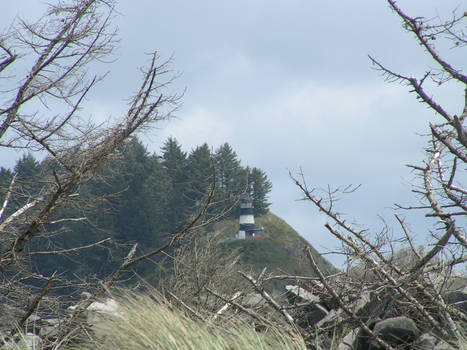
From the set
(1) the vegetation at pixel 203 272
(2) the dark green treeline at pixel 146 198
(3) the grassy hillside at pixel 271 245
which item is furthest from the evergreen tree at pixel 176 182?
(1) the vegetation at pixel 203 272

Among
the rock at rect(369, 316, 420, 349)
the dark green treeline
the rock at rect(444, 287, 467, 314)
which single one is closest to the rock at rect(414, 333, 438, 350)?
the rock at rect(369, 316, 420, 349)

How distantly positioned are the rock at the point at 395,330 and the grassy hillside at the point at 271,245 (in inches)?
1645

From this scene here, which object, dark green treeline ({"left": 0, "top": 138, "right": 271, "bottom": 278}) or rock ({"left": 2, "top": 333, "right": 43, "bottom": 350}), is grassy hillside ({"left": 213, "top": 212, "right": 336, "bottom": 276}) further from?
rock ({"left": 2, "top": 333, "right": 43, "bottom": 350})

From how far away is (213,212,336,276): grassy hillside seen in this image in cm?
5121

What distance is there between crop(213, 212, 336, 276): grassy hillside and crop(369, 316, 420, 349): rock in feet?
137

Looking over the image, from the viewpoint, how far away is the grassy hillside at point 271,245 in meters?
51.2

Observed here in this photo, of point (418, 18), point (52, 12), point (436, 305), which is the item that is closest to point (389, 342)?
point (436, 305)

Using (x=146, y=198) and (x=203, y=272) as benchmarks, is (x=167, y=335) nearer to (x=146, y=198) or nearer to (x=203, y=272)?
(x=203, y=272)

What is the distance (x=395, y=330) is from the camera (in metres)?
5.38

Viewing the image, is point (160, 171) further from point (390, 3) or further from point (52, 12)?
point (390, 3)

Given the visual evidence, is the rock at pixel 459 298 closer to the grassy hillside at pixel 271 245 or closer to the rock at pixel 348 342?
the rock at pixel 348 342

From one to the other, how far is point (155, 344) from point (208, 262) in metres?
5.98

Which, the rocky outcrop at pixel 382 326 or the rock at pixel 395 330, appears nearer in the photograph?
the rocky outcrop at pixel 382 326

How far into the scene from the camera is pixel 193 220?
6.19m
